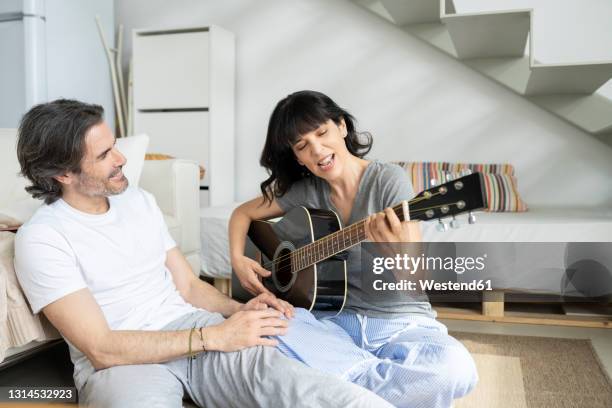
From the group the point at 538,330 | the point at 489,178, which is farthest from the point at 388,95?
the point at 538,330

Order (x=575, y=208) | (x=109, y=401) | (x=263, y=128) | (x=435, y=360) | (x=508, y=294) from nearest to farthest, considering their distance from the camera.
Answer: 1. (x=109, y=401)
2. (x=435, y=360)
3. (x=508, y=294)
4. (x=575, y=208)
5. (x=263, y=128)

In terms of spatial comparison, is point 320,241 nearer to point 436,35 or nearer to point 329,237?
point 329,237

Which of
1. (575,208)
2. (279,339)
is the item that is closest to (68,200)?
(279,339)

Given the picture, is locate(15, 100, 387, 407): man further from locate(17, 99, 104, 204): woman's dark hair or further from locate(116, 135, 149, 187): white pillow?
locate(116, 135, 149, 187): white pillow

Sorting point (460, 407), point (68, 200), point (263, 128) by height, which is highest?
point (263, 128)

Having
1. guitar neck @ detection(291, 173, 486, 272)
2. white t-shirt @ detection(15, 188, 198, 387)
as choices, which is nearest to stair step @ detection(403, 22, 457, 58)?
guitar neck @ detection(291, 173, 486, 272)

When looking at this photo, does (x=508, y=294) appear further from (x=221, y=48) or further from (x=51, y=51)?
(x=51, y=51)

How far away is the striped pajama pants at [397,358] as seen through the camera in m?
1.21

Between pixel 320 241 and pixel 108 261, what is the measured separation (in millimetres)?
539

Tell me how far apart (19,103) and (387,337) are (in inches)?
117

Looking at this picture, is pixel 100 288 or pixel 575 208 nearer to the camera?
pixel 100 288

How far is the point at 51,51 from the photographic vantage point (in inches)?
137

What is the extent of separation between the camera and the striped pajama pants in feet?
3.98

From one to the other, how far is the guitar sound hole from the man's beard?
548 mm
